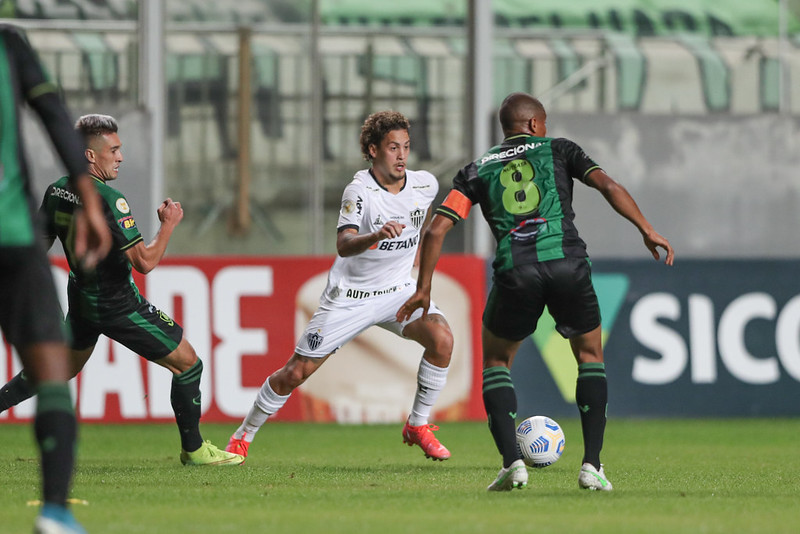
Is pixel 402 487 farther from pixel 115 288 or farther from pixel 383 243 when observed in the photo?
pixel 115 288

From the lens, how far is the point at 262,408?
8094 mm

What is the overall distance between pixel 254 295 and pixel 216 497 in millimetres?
5943

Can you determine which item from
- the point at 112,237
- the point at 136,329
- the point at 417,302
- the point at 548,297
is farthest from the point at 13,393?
the point at 548,297

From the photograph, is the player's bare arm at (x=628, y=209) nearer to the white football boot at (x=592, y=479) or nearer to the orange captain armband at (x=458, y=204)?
the orange captain armband at (x=458, y=204)

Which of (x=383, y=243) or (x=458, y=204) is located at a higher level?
(x=458, y=204)

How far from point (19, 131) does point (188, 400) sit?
11.1 feet

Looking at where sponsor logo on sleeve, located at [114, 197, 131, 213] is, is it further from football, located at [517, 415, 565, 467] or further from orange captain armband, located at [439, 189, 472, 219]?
football, located at [517, 415, 565, 467]

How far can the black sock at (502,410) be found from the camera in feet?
21.1

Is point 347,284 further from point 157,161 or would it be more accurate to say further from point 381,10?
point 381,10

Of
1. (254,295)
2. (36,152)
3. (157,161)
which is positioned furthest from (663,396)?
(36,152)

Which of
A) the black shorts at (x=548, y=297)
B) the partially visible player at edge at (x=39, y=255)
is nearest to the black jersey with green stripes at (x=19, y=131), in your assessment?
the partially visible player at edge at (x=39, y=255)

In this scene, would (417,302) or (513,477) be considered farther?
(417,302)

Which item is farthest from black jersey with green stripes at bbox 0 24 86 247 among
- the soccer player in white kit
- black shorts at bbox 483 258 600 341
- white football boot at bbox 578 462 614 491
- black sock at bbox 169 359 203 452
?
the soccer player in white kit

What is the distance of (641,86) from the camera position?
16.9 metres
